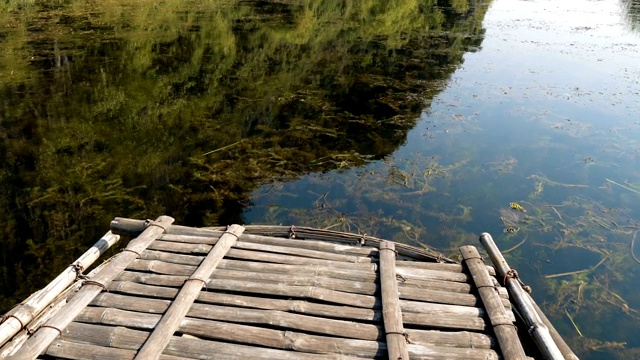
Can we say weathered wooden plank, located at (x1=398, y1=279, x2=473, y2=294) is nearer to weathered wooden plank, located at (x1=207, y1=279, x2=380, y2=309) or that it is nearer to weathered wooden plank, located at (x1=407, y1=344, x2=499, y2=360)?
weathered wooden plank, located at (x1=207, y1=279, x2=380, y2=309)

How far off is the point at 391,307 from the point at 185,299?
167 centimetres

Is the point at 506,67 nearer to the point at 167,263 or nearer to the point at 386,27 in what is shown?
the point at 386,27

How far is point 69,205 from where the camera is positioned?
7480 mm

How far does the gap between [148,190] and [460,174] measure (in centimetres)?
597

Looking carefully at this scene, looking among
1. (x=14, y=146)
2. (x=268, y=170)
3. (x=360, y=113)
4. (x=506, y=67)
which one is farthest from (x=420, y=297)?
(x=506, y=67)

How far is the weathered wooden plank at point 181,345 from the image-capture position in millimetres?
3162

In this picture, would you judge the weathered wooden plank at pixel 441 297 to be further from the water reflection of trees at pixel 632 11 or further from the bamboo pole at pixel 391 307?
the water reflection of trees at pixel 632 11

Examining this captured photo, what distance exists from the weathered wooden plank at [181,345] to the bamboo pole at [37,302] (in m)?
0.40

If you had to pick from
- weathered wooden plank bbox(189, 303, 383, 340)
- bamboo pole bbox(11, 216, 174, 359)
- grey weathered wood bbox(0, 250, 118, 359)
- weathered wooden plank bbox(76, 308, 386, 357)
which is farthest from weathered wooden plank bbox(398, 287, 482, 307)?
grey weathered wood bbox(0, 250, 118, 359)

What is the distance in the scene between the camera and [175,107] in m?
11.2

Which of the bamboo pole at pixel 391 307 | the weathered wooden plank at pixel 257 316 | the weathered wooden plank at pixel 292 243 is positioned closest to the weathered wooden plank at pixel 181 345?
the weathered wooden plank at pixel 257 316

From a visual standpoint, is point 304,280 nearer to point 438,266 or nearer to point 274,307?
point 274,307

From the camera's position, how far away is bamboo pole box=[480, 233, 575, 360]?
3.38 m

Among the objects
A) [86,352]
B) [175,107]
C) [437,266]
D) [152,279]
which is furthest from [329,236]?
[175,107]
